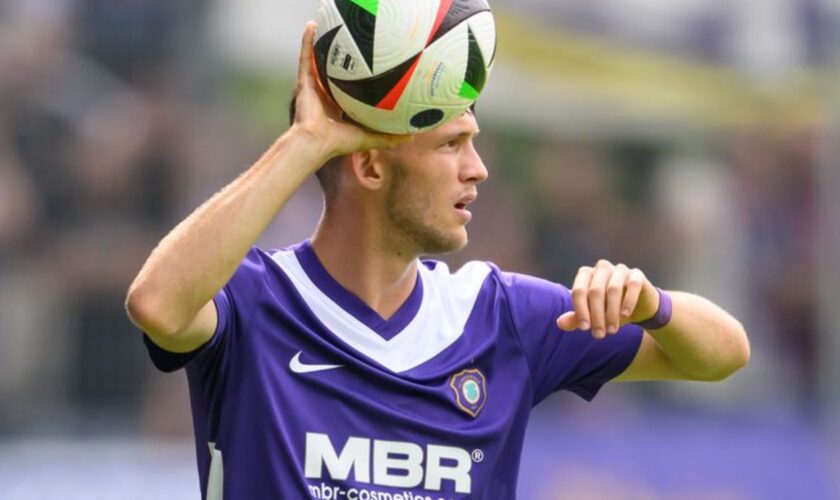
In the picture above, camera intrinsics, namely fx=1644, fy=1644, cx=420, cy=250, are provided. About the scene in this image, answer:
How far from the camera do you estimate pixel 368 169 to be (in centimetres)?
509

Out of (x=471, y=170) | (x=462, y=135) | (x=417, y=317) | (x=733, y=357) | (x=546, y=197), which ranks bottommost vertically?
(x=733, y=357)

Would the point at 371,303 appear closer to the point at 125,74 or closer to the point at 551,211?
the point at 125,74

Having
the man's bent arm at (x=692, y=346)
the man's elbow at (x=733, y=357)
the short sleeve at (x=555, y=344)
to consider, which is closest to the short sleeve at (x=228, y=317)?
the short sleeve at (x=555, y=344)

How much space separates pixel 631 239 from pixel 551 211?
612 mm

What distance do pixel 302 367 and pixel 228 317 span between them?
0.29 m

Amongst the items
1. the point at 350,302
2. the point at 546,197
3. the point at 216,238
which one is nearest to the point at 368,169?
the point at 350,302

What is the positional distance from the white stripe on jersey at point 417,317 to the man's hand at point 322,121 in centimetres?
48

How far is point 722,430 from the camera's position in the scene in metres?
10.7

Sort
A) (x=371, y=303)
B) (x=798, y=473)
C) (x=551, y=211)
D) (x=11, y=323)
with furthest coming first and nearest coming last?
(x=551, y=211), (x=798, y=473), (x=11, y=323), (x=371, y=303)

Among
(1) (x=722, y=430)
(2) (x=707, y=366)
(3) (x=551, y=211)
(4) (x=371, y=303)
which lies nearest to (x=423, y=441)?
(4) (x=371, y=303)

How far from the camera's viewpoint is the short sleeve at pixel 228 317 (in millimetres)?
4613

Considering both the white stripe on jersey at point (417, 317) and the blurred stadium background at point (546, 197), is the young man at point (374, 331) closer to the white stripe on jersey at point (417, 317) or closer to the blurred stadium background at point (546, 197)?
the white stripe on jersey at point (417, 317)

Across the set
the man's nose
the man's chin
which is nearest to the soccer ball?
the man's nose

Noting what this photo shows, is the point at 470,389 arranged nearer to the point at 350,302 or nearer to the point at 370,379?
the point at 370,379
